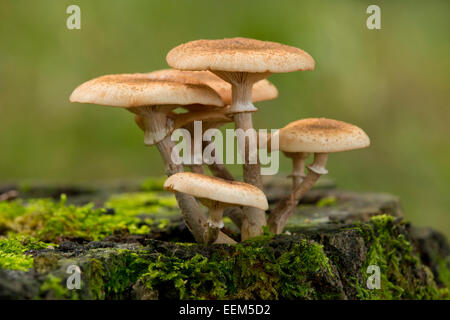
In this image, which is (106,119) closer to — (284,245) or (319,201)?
(319,201)

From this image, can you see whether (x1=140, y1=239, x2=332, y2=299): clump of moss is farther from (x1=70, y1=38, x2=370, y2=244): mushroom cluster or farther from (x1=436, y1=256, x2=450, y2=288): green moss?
(x1=436, y1=256, x2=450, y2=288): green moss

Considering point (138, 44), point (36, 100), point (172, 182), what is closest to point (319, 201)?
point (172, 182)

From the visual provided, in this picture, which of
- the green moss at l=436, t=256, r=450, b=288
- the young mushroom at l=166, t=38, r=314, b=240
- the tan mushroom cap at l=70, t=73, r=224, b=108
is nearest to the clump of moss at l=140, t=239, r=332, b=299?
the young mushroom at l=166, t=38, r=314, b=240

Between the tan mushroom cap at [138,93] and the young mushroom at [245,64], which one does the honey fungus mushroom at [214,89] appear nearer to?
the young mushroom at [245,64]

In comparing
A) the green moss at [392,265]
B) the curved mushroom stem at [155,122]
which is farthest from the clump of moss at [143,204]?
the green moss at [392,265]

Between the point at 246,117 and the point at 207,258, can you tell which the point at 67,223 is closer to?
the point at 207,258

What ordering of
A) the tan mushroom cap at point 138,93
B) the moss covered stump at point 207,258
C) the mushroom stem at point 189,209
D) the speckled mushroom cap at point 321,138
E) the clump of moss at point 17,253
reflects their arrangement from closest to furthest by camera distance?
1. the clump of moss at point 17,253
2. the moss covered stump at point 207,258
3. the tan mushroom cap at point 138,93
4. the speckled mushroom cap at point 321,138
5. the mushroom stem at point 189,209
